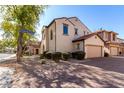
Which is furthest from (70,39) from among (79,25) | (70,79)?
(70,79)

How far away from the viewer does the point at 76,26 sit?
20.4 m

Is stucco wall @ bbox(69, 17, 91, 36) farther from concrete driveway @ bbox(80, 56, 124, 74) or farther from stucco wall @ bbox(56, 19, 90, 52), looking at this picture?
concrete driveway @ bbox(80, 56, 124, 74)

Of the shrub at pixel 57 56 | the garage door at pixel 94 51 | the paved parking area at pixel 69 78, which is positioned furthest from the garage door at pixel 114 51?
the paved parking area at pixel 69 78

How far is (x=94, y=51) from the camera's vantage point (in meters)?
19.0

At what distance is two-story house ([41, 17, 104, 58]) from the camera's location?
18.1 m

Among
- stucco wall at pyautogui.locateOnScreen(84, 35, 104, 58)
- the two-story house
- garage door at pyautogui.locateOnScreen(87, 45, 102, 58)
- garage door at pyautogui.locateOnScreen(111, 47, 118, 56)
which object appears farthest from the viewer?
garage door at pyautogui.locateOnScreen(111, 47, 118, 56)

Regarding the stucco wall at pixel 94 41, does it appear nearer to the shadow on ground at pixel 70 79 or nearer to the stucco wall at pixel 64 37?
the stucco wall at pixel 64 37

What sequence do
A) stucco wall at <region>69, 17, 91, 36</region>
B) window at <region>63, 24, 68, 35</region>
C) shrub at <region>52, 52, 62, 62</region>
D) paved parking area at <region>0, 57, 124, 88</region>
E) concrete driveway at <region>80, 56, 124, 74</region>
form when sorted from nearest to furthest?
paved parking area at <region>0, 57, 124, 88</region> → concrete driveway at <region>80, 56, 124, 74</region> → shrub at <region>52, 52, 62, 62</region> → window at <region>63, 24, 68, 35</region> → stucco wall at <region>69, 17, 91, 36</region>

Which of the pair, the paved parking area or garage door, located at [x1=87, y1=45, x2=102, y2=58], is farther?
garage door, located at [x1=87, y1=45, x2=102, y2=58]

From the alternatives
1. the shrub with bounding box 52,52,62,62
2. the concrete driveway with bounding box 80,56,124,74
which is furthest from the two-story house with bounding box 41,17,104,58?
the concrete driveway with bounding box 80,56,124,74

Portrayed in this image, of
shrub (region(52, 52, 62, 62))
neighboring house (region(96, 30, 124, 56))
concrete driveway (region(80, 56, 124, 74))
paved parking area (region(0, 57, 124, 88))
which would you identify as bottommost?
paved parking area (region(0, 57, 124, 88))

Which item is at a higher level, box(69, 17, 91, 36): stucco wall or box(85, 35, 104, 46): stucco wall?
box(69, 17, 91, 36): stucco wall

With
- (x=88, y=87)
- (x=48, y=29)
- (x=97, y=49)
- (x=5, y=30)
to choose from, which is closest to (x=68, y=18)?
(x=48, y=29)
